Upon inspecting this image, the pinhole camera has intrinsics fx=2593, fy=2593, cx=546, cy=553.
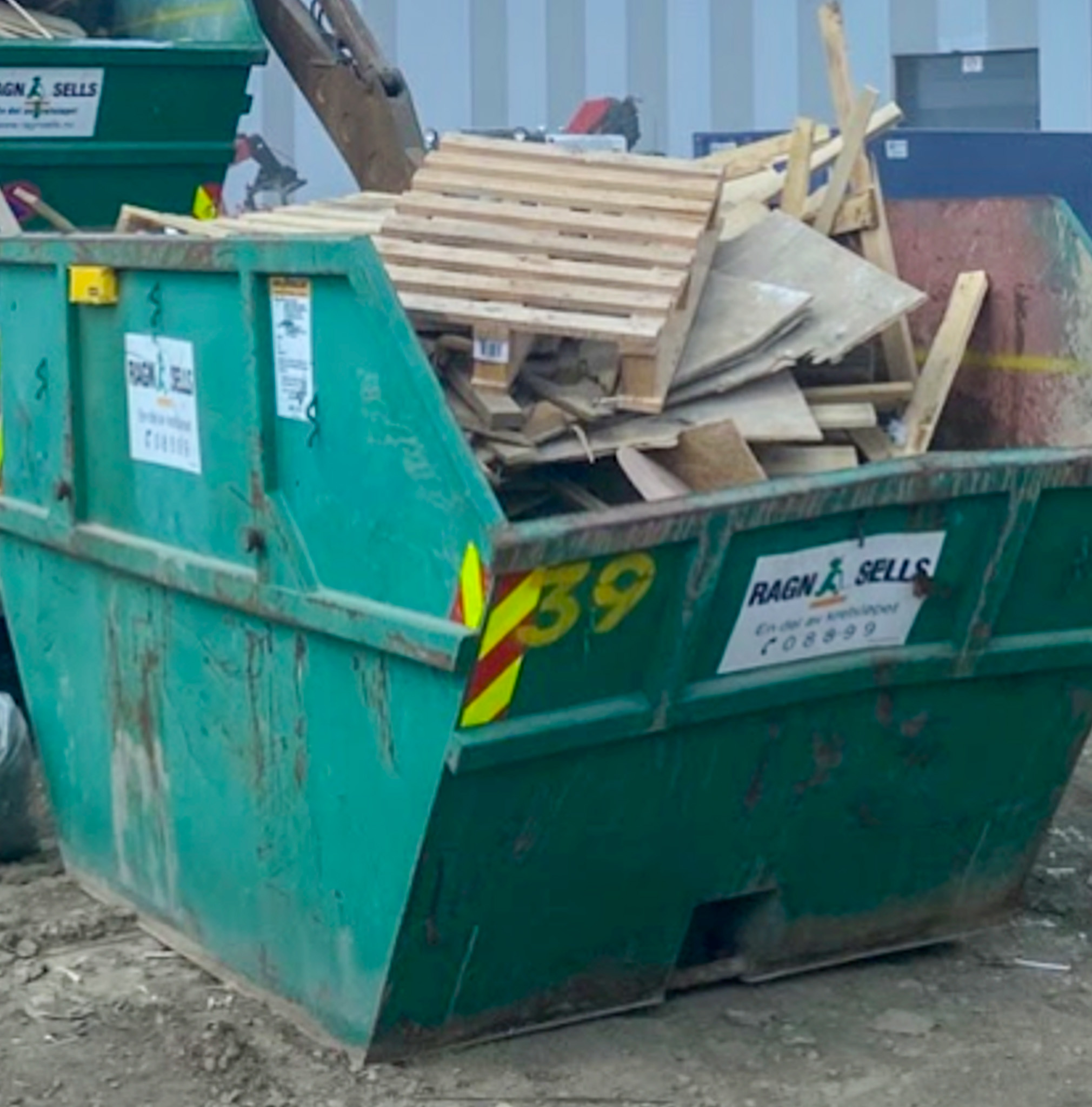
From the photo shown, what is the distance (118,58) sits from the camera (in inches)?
279

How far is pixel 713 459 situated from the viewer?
14.8 ft

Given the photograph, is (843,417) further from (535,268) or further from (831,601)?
(535,268)

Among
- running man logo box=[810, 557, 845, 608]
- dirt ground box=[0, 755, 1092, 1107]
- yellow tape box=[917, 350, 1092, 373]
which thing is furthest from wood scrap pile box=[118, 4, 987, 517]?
dirt ground box=[0, 755, 1092, 1107]

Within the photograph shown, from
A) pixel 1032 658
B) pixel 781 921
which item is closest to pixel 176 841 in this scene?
pixel 781 921

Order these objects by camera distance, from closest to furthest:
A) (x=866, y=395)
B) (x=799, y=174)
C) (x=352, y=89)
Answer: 1. (x=866, y=395)
2. (x=799, y=174)
3. (x=352, y=89)

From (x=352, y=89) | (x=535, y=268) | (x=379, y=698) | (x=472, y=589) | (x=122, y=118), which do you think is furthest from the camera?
(x=352, y=89)

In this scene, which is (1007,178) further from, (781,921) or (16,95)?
(781,921)

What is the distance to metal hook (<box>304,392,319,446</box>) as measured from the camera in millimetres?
4363

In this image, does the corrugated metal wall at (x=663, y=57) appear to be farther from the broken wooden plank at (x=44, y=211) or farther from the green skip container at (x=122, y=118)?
the broken wooden plank at (x=44, y=211)

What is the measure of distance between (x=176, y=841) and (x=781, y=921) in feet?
3.94

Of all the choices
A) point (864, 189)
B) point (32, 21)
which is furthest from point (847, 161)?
point (32, 21)

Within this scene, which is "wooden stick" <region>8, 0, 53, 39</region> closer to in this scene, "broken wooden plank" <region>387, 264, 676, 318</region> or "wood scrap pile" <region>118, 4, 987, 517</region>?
"wood scrap pile" <region>118, 4, 987, 517</region>

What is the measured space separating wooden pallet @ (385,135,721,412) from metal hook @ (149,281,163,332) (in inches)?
16.4

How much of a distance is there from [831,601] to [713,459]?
0.32m
